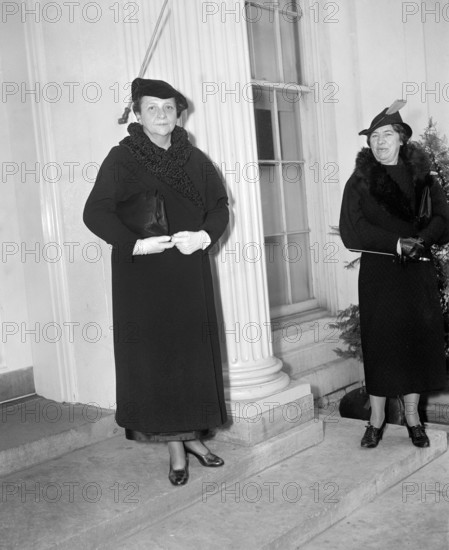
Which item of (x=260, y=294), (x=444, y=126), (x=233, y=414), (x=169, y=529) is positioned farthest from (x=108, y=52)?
(x=444, y=126)

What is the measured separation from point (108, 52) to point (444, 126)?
346cm

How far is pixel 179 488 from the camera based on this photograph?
10.00 feet

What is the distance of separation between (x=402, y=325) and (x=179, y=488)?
1.46 metres

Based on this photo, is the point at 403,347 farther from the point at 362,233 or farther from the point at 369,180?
the point at 369,180

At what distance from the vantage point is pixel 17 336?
4039 millimetres

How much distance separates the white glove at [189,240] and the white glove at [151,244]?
54 millimetres

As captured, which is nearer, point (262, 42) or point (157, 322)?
point (157, 322)

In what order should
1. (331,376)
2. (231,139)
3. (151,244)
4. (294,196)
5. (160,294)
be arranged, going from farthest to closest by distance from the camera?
1. (294,196)
2. (331,376)
3. (231,139)
4. (160,294)
5. (151,244)

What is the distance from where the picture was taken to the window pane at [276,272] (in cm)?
510

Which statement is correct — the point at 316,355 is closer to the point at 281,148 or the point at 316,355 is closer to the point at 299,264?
the point at 299,264

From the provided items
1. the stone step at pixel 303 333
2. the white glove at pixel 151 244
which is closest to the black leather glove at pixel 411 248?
the white glove at pixel 151 244

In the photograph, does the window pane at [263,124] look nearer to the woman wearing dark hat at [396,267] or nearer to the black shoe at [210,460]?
the woman wearing dark hat at [396,267]

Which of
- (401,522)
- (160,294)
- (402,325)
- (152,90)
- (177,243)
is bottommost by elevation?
(401,522)

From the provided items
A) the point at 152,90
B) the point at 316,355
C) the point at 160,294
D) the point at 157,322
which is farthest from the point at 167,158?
the point at 316,355
